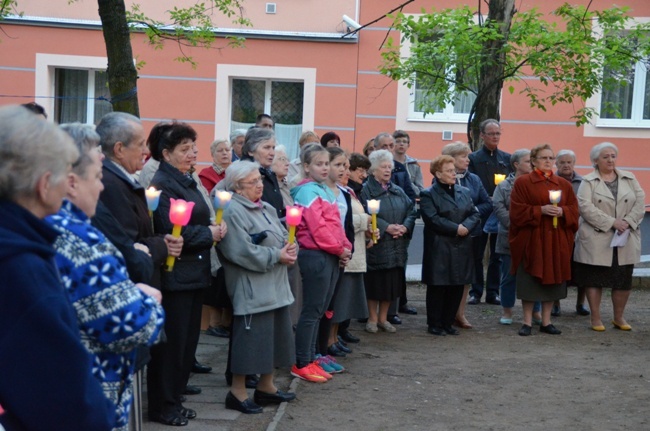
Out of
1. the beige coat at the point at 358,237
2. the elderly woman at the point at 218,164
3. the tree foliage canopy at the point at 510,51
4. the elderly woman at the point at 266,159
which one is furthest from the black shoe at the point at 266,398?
the tree foliage canopy at the point at 510,51

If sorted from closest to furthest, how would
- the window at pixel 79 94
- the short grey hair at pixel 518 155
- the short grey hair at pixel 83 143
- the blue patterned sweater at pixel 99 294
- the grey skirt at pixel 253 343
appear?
1. the blue patterned sweater at pixel 99 294
2. the short grey hair at pixel 83 143
3. the grey skirt at pixel 253 343
4. the short grey hair at pixel 518 155
5. the window at pixel 79 94

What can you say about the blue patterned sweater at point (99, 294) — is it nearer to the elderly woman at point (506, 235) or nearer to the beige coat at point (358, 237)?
the beige coat at point (358, 237)

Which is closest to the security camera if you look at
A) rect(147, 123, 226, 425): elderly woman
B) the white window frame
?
the white window frame

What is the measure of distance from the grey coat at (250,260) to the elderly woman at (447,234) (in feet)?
11.8

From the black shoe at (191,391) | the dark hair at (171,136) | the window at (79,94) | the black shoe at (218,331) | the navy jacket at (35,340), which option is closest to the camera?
the navy jacket at (35,340)

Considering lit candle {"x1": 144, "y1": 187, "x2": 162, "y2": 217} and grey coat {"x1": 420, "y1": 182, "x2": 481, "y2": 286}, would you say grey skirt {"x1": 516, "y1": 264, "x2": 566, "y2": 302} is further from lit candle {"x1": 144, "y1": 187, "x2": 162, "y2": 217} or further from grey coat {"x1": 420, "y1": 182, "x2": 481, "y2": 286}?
lit candle {"x1": 144, "y1": 187, "x2": 162, "y2": 217}

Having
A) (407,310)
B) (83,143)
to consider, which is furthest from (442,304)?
(83,143)

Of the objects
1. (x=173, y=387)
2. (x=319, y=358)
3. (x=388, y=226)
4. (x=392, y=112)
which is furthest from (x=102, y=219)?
(x=392, y=112)

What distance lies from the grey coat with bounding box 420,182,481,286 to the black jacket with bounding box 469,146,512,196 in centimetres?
203

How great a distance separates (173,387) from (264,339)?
0.76 meters

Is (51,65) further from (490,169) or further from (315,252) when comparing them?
(315,252)

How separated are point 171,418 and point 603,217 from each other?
6.10m

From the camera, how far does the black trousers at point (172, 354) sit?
20.0 ft

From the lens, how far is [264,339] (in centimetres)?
666
